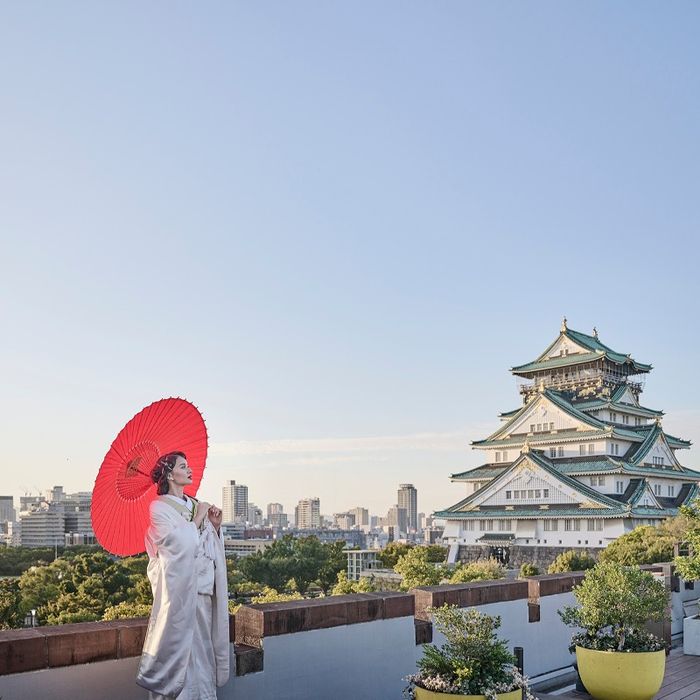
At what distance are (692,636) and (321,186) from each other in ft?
61.0

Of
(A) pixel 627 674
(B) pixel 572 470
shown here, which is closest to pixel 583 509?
(B) pixel 572 470

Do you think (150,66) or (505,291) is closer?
(150,66)

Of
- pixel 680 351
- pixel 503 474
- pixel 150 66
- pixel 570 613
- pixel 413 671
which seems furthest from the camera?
pixel 503 474

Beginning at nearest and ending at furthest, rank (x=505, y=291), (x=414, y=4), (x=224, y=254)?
(x=414, y=4), (x=224, y=254), (x=505, y=291)

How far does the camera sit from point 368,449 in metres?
85.8

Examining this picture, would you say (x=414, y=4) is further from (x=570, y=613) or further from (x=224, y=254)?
(x=224, y=254)

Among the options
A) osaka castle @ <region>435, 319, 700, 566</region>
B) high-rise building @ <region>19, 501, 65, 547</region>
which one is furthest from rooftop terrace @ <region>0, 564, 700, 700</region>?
high-rise building @ <region>19, 501, 65, 547</region>

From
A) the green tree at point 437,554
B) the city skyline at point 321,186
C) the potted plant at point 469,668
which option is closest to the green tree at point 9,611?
the city skyline at point 321,186

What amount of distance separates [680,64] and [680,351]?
22178 millimetres

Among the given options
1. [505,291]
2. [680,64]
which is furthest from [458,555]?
[680,64]

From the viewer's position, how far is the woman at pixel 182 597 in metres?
4.02

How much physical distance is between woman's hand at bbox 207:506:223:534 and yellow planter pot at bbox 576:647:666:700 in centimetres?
357

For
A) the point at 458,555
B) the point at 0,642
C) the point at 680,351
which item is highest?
the point at 680,351

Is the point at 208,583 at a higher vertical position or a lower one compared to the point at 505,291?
lower
